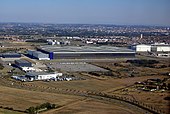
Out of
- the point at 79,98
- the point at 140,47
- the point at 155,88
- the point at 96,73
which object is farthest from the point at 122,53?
the point at 79,98

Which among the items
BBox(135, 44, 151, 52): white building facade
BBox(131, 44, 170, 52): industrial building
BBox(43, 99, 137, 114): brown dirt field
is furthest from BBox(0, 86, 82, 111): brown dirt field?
BBox(131, 44, 170, 52): industrial building

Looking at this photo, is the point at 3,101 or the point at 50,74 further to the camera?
the point at 50,74

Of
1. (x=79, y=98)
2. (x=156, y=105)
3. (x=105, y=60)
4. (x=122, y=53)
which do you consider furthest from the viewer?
(x=122, y=53)

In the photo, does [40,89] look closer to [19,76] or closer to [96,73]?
[19,76]

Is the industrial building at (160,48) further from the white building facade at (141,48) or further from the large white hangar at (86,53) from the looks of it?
the large white hangar at (86,53)

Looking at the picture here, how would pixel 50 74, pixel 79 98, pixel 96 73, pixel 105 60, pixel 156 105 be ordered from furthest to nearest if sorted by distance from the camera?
pixel 105 60 < pixel 96 73 < pixel 50 74 < pixel 79 98 < pixel 156 105

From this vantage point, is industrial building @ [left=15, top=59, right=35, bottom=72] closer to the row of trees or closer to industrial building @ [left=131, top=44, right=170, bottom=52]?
the row of trees

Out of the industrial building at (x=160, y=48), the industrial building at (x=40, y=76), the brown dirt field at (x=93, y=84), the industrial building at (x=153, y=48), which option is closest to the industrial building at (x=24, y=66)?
the industrial building at (x=40, y=76)
